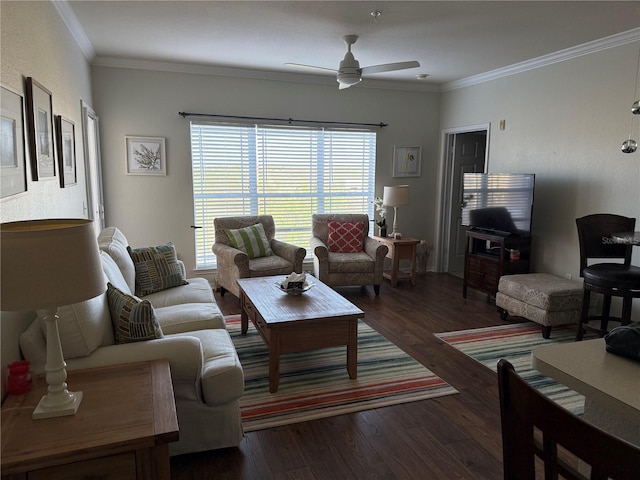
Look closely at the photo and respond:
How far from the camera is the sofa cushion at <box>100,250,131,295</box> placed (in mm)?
2516

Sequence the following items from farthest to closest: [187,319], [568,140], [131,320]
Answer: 1. [568,140]
2. [187,319]
3. [131,320]

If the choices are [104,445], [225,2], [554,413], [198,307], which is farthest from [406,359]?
[225,2]

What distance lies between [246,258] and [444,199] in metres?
3.23

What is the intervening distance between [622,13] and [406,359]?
306cm

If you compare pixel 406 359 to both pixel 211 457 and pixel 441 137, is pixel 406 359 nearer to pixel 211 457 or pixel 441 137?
pixel 211 457

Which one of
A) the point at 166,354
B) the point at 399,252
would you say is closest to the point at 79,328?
the point at 166,354

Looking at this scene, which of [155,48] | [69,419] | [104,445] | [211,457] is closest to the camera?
[104,445]

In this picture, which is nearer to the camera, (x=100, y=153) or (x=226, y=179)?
(x=100, y=153)

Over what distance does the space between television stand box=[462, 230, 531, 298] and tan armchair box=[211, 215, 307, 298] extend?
1945 millimetres

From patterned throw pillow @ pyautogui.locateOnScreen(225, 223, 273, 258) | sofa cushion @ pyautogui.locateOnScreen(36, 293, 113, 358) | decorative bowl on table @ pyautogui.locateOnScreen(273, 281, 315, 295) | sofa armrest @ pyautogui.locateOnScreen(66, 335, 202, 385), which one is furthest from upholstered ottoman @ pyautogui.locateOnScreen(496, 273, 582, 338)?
sofa cushion @ pyautogui.locateOnScreen(36, 293, 113, 358)

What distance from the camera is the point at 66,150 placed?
307 centimetres

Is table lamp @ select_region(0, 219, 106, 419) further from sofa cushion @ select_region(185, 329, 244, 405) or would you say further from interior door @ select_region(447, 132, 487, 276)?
interior door @ select_region(447, 132, 487, 276)

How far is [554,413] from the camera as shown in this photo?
797 millimetres

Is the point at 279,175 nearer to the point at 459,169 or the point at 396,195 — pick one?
the point at 396,195
